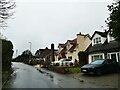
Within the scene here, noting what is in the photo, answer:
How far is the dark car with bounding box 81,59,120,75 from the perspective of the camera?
982 inches

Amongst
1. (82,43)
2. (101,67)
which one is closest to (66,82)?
(101,67)

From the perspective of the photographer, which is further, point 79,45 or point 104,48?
point 79,45

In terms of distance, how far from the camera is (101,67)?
997 inches

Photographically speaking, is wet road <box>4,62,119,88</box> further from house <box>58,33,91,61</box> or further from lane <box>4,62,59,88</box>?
house <box>58,33,91,61</box>

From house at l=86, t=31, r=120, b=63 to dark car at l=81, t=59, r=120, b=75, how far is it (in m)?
4.29

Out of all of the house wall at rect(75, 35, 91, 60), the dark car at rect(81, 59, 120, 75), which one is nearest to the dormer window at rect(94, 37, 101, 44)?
the dark car at rect(81, 59, 120, 75)

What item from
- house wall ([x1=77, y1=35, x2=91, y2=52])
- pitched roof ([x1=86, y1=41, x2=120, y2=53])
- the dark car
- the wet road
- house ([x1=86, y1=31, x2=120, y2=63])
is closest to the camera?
the wet road

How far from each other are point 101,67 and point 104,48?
9527 millimetres

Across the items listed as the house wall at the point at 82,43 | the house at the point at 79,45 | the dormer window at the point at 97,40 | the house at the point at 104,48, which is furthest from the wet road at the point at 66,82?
the house wall at the point at 82,43

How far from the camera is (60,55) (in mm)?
69562

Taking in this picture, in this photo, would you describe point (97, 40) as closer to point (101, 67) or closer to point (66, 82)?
point (101, 67)

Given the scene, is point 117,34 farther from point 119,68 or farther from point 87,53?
point 87,53

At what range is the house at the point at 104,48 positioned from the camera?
31472 millimetres

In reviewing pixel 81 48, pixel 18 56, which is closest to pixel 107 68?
pixel 81 48
